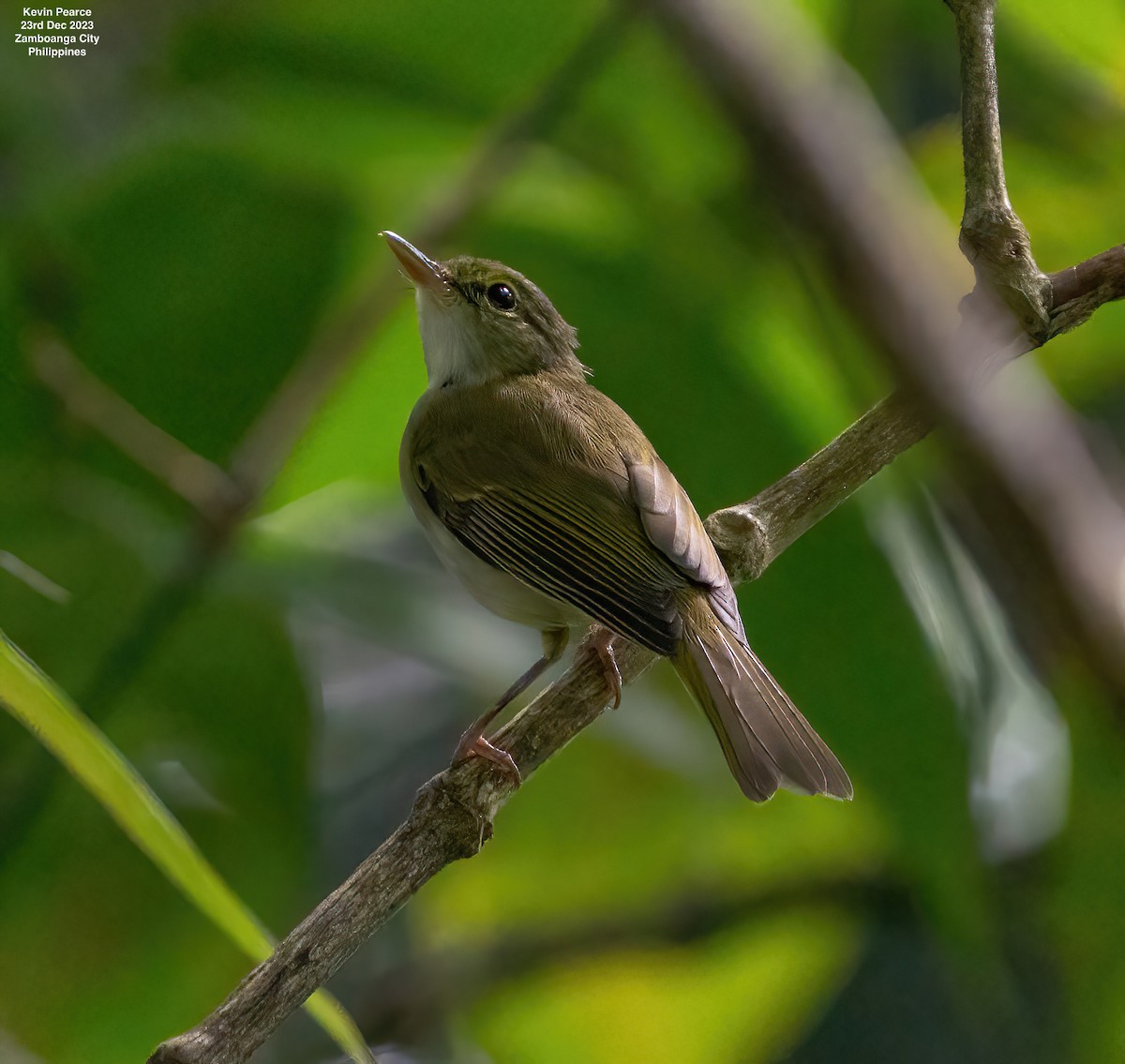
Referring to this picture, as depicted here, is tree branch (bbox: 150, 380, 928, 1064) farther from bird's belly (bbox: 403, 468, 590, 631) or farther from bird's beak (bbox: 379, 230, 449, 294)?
bird's beak (bbox: 379, 230, 449, 294)

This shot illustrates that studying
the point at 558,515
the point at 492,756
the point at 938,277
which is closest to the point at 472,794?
the point at 492,756

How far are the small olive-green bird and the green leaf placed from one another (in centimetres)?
29

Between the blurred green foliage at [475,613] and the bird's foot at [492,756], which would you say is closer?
the bird's foot at [492,756]

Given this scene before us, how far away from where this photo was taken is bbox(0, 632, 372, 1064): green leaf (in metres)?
1.00

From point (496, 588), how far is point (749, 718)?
384 millimetres

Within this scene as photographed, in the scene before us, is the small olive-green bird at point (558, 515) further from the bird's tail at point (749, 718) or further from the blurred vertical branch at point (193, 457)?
the blurred vertical branch at point (193, 457)

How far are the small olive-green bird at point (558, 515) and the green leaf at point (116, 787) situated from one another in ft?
0.95

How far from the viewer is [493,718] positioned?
1438 mm

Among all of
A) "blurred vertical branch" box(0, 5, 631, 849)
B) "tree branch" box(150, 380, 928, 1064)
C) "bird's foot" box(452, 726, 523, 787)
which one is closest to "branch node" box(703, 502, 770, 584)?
"tree branch" box(150, 380, 928, 1064)

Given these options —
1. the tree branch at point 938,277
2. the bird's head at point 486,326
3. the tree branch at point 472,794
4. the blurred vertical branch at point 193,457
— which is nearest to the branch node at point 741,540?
the tree branch at point 472,794

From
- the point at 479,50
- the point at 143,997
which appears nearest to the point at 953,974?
the point at 143,997

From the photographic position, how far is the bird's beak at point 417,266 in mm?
1549

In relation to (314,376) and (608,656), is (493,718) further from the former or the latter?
(314,376)

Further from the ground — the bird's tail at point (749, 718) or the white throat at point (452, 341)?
the white throat at point (452, 341)
